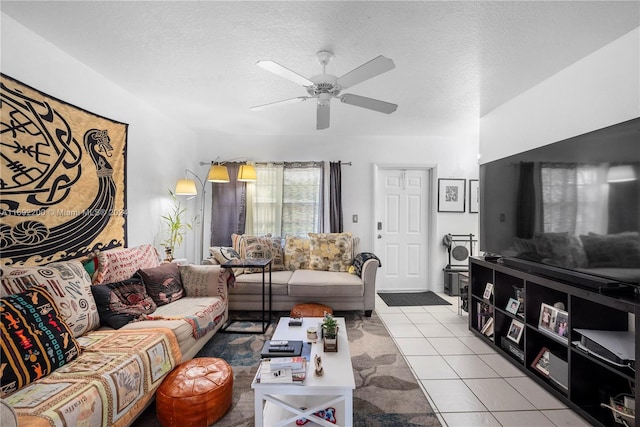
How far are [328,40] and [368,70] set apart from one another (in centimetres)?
42

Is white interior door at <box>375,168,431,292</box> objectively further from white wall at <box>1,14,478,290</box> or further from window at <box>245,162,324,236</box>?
window at <box>245,162,324,236</box>

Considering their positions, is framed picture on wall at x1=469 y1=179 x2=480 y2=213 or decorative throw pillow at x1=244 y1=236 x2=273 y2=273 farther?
framed picture on wall at x1=469 y1=179 x2=480 y2=213

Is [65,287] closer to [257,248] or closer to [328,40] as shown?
[257,248]

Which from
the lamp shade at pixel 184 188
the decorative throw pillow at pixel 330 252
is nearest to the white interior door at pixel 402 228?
the decorative throw pillow at pixel 330 252

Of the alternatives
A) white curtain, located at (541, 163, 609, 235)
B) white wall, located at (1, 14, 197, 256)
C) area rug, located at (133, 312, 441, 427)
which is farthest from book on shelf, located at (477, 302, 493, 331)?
white wall, located at (1, 14, 197, 256)

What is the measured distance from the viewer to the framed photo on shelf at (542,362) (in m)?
Result: 2.10

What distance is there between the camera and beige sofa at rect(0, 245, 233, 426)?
1.28 metres

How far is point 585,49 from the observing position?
207 cm

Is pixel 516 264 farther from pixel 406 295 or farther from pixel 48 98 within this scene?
pixel 48 98

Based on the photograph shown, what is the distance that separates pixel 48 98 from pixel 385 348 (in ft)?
10.8

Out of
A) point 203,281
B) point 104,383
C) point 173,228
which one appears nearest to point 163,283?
point 203,281

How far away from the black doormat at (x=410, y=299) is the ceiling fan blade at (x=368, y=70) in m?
3.00

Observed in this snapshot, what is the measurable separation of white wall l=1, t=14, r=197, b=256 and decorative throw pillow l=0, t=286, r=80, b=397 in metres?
1.44

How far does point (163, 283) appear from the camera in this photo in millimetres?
2580
